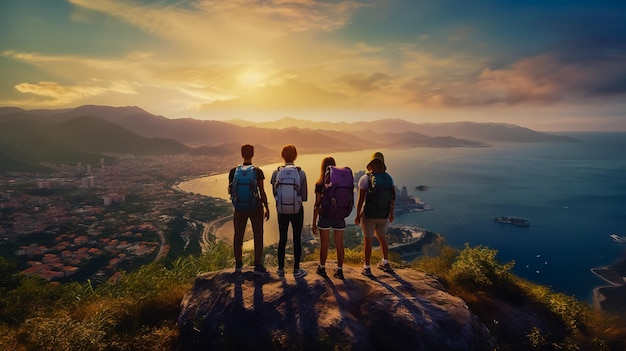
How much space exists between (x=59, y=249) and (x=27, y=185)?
54824 millimetres

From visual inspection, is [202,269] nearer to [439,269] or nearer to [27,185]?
[439,269]

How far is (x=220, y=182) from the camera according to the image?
11088cm

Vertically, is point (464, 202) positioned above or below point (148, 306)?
below

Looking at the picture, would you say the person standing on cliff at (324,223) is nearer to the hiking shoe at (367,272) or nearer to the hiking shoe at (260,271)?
the hiking shoe at (367,272)

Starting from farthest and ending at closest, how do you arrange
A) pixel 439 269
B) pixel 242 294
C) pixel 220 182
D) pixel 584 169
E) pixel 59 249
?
pixel 584 169, pixel 220 182, pixel 59 249, pixel 439 269, pixel 242 294

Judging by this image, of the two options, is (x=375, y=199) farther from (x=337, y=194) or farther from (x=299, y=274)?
(x=299, y=274)

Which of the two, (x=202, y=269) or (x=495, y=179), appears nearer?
(x=202, y=269)

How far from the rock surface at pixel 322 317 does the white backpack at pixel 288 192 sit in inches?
60.4

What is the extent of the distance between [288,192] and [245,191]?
912 mm

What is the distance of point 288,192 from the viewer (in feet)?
19.3

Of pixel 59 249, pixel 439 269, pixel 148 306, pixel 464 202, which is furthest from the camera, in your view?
pixel 464 202

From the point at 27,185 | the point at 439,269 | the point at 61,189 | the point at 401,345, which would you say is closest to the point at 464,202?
the point at 439,269

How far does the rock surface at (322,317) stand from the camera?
4.68 metres

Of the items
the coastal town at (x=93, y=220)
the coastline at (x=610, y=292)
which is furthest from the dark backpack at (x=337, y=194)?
the coastline at (x=610, y=292)
